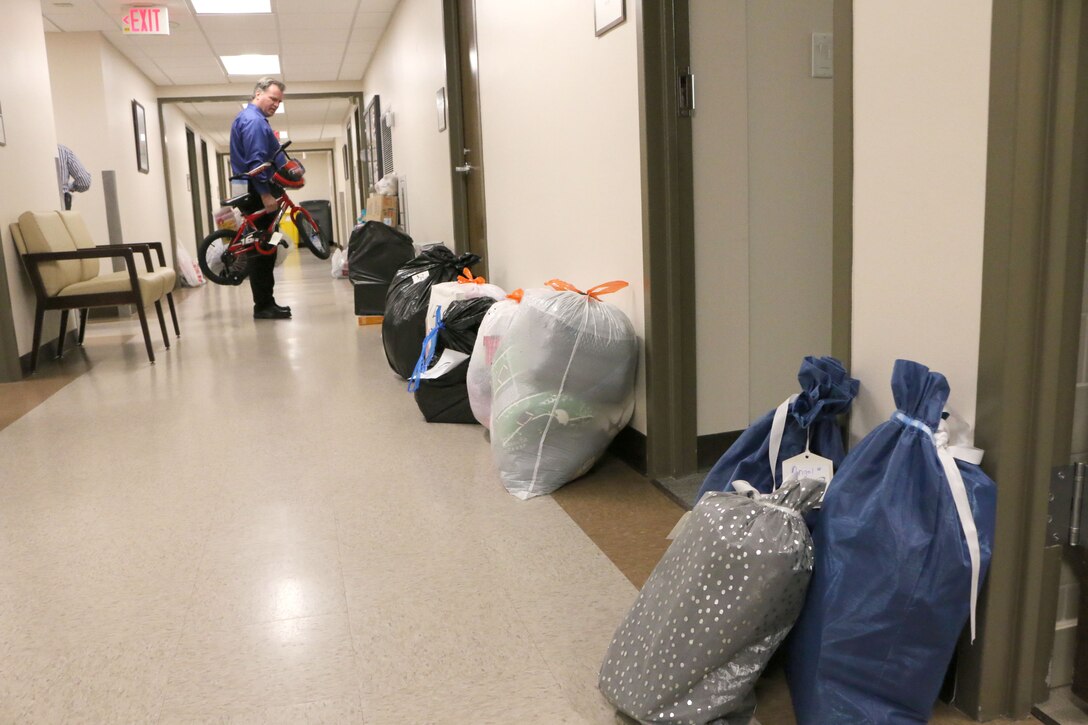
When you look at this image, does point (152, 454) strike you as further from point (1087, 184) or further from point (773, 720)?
point (1087, 184)

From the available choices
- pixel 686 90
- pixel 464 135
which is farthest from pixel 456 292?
pixel 464 135

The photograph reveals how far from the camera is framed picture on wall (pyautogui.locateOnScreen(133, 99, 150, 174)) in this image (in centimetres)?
909

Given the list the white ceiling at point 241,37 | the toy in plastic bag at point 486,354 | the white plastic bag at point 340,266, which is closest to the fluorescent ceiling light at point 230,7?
the white ceiling at point 241,37

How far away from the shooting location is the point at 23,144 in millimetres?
4879

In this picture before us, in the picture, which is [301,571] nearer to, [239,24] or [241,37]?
[239,24]

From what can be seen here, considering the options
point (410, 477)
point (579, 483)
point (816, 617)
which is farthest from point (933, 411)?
point (410, 477)

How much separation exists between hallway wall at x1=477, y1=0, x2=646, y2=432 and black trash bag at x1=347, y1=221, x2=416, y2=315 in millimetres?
1414

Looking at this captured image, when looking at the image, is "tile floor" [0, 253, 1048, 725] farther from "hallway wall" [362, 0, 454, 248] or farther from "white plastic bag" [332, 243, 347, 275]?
"white plastic bag" [332, 243, 347, 275]

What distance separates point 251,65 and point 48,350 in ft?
17.7

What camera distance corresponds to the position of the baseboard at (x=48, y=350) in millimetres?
4551

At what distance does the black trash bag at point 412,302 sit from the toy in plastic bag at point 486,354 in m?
0.80

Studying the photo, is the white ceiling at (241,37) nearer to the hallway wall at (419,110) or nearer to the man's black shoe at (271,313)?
the hallway wall at (419,110)

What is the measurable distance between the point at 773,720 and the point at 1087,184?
2.78ft

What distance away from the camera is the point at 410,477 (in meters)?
2.57
